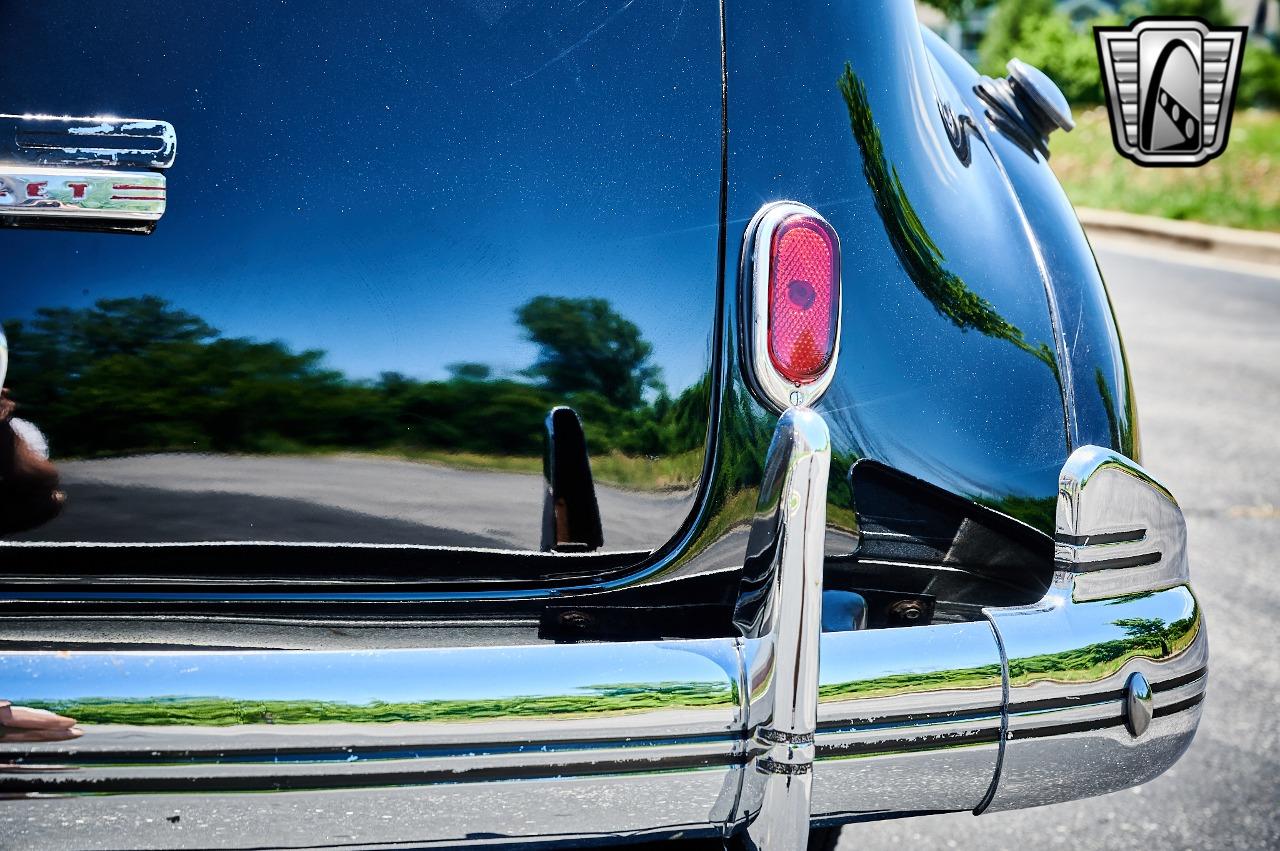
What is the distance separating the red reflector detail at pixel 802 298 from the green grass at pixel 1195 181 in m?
12.0

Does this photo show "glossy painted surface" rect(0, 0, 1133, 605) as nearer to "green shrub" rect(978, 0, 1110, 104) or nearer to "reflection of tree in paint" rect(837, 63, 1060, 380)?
"reflection of tree in paint" rect(837, 63, 1060, 380)

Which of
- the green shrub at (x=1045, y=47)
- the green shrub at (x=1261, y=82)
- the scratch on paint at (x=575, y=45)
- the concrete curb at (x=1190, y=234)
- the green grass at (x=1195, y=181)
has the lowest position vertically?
the scratch on paint at (x=575, y=45)

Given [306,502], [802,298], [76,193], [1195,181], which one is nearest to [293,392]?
[306,502]

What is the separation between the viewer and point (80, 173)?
1284mm

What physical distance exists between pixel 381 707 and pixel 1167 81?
34.0 feet

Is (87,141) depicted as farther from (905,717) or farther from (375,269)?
(905,717)

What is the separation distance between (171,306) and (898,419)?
32.8 inches

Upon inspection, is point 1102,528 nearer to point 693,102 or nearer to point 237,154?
point 693,102

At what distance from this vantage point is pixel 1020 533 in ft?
5.27

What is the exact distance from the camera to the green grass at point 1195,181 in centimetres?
1282

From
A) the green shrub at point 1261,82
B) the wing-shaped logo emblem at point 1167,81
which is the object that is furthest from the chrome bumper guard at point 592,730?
the green shrub at point 1261,82

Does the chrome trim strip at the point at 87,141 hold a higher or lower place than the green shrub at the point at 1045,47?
lower

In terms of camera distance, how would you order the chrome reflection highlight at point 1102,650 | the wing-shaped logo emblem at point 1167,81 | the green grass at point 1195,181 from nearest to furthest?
the chrome reflection highlight at point 1102,650 → the wing-shaped logo emblem at point 1167,81 → the green grass at point 1195,181

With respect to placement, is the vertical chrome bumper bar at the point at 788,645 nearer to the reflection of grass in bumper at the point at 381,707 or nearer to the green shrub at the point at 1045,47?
the reflection of grass in bumper at the point at 381,707
